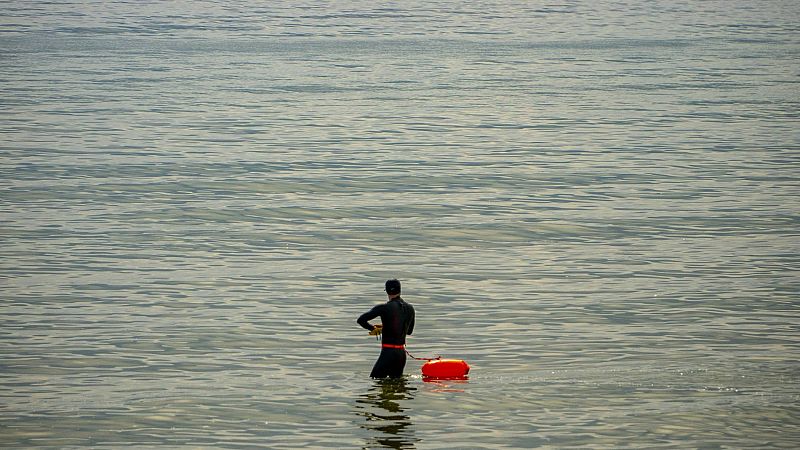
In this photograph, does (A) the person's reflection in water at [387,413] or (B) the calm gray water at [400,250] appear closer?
(A) the person's reflection in water at [387,413]

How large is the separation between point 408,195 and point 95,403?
57.3 ft

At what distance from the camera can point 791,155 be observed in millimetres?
41750

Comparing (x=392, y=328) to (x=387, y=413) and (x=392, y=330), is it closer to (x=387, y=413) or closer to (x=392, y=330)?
(x=392, y=330)

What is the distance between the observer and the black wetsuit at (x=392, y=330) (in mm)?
20562

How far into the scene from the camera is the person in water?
67.2ft

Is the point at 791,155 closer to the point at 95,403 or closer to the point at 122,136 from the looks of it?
the point at 122,136

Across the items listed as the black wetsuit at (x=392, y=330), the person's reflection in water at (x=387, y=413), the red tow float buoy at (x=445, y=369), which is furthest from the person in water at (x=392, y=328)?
the red tow float buoy at (x=445, y=369)

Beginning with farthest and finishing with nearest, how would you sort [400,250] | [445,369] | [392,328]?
[400,250]
[445,369]
[392,328]

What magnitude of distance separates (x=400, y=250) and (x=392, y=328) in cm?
982

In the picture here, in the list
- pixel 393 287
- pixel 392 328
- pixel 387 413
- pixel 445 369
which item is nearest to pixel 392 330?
pixel 392 328

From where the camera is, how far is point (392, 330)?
20.7 meters

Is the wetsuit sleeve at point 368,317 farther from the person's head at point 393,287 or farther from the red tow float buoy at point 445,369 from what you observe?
the red tow float buoy at point 445,369

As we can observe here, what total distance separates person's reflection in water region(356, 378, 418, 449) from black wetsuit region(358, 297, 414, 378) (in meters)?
0.21

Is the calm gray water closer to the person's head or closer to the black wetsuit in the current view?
the black wetsuit
